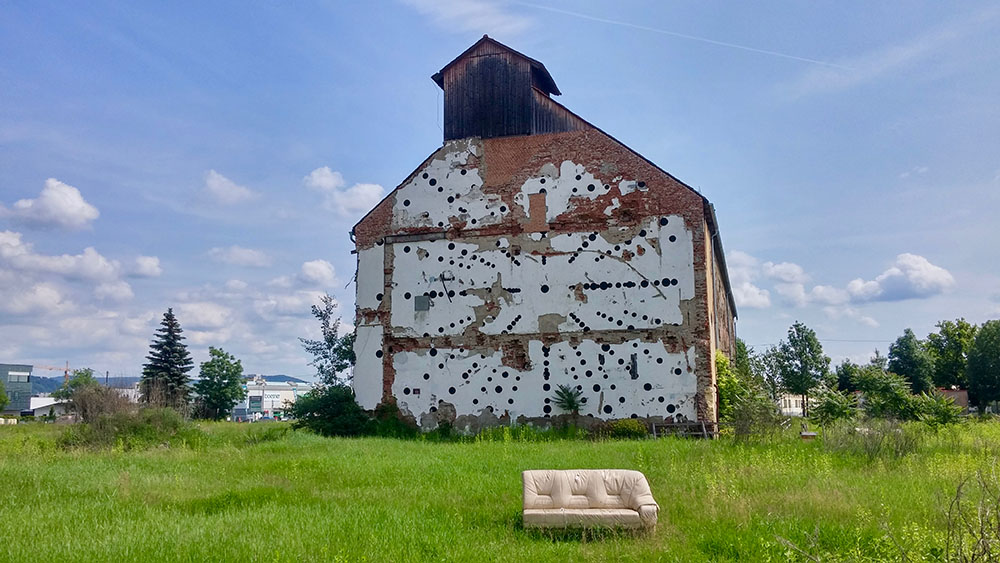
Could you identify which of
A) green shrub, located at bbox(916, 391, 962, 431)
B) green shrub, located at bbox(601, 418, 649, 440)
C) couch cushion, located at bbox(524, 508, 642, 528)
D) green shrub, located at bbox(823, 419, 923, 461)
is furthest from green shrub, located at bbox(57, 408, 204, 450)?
green shrub, located at bbox(916, 391, 962, 431)

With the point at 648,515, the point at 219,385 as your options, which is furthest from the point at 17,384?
the point at 648,515

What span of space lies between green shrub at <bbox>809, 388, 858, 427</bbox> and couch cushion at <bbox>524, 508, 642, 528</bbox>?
44.0 ft

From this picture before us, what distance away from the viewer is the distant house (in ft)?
373

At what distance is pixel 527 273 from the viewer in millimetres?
24438

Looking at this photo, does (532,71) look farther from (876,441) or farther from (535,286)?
(876,441)

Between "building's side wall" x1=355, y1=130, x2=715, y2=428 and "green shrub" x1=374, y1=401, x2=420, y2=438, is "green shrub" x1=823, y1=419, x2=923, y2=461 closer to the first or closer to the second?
"building's side wall" x1=355, y1=130, x2=715, y2=428

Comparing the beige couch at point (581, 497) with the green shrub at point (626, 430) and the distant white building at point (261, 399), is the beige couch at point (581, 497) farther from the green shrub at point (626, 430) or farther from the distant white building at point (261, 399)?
the distant white building at point (261, 399)

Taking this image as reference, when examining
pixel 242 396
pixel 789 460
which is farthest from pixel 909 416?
pixel 242 396

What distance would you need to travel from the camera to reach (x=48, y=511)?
34.2 feet

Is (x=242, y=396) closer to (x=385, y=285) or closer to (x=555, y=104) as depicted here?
(x=385, y=285)

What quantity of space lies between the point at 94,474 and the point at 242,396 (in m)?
54.8

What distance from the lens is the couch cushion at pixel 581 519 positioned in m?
9.44

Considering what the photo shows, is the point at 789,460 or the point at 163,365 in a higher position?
the point at 163,365

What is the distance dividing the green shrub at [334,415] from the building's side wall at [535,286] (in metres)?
0.73
